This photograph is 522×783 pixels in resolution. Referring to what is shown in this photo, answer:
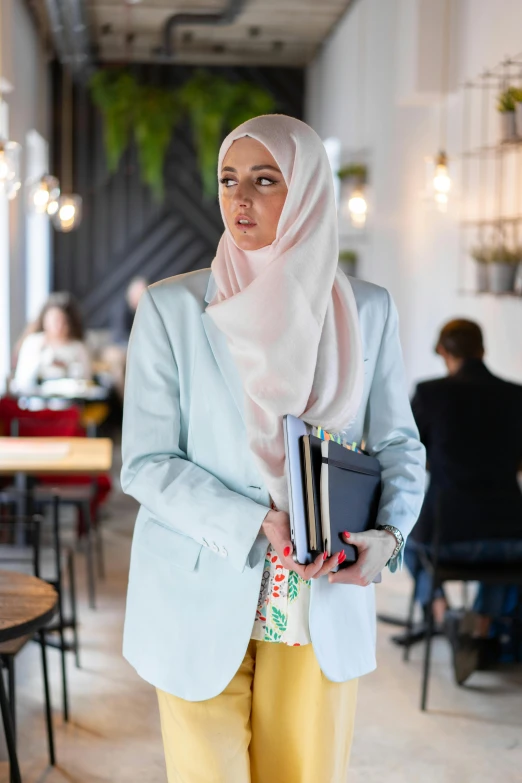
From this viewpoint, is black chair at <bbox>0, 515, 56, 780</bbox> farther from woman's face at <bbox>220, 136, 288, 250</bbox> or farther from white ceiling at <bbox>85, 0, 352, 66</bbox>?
white ceiling at <bbox>85, 0, 352, 66</bbox>

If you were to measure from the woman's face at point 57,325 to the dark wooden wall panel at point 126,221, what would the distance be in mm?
4930

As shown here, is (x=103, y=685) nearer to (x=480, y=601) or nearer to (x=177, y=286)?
(x=480, y=601)

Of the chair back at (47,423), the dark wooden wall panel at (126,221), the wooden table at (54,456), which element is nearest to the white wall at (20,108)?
the dark wooden wall panel at (126,221)

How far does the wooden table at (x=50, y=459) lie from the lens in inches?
170

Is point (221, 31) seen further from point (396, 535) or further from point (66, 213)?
point (396, 535)

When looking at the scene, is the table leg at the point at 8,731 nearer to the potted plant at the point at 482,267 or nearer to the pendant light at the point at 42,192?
the potted plant at the point at 482,267

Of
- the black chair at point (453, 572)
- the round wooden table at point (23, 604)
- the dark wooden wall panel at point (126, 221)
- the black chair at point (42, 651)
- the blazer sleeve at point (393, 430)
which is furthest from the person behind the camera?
the dark wooden wall panel at point (126, 221)

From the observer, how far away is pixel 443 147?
7355mm

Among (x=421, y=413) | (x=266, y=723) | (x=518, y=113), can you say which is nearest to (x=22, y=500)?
(x=421, y=413)

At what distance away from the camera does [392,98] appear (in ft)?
28.6

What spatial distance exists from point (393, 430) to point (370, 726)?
212cm

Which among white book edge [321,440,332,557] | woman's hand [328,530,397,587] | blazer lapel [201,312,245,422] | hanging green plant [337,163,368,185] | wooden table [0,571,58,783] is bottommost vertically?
wooden table [0,571,58,783]

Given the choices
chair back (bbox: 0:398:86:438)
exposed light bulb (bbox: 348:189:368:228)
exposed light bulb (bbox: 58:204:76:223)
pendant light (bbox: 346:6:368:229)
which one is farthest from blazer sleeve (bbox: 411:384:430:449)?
pendant light (bbox: 346:6:368:229)

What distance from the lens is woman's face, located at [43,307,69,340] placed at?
7938 mm
